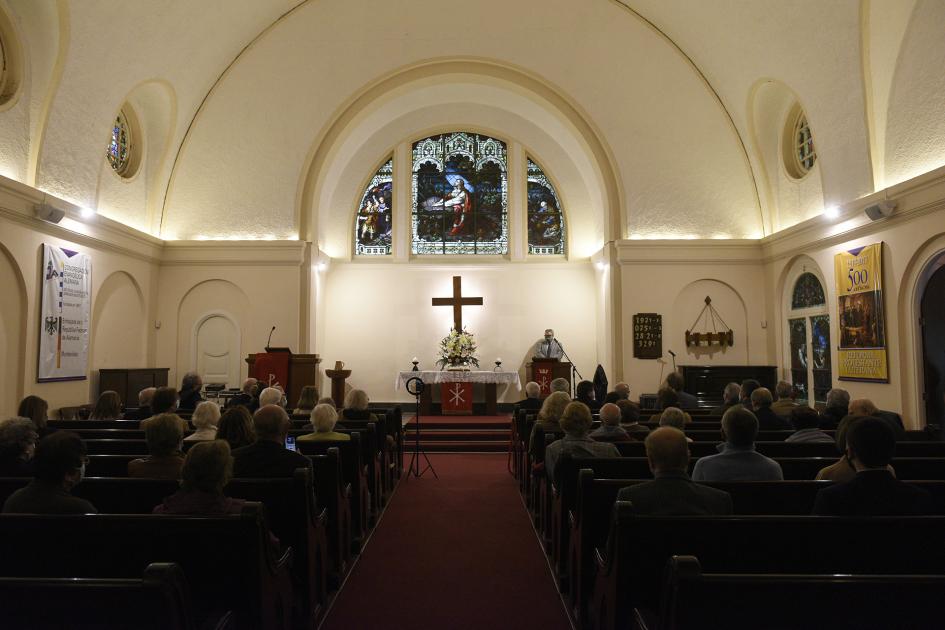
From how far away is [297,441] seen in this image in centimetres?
533

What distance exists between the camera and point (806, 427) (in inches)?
210

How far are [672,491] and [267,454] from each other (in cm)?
236

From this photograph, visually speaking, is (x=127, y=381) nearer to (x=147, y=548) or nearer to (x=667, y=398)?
(x=667, y=398)

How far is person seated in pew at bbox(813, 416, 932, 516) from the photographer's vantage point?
292 cm

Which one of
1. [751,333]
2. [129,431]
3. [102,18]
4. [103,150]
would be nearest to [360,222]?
[103,150]

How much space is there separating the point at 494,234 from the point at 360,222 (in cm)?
326

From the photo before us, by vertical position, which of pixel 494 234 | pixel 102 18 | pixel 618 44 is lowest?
pixel 494 234

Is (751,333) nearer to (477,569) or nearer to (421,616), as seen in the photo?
(477,569)

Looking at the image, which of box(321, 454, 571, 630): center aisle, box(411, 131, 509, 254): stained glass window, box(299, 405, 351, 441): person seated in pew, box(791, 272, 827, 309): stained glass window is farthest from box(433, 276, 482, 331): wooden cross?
box(299, 405, 351, 441): person seated in pew

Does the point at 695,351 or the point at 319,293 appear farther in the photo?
the point at 319,293

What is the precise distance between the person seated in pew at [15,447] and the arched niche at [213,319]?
928cm

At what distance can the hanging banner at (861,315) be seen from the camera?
29.7ft

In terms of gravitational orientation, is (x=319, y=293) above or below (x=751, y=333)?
above

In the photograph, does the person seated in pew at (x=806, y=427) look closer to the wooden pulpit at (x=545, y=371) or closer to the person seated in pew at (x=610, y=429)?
the person seated in pew at (x=610, y=429)
